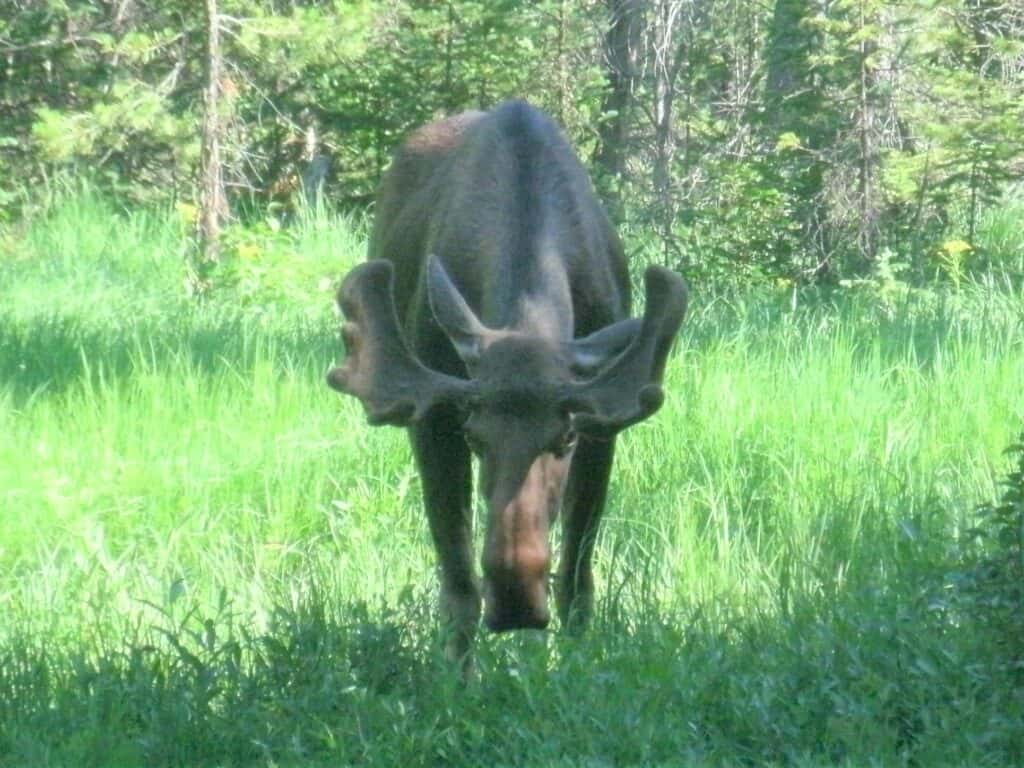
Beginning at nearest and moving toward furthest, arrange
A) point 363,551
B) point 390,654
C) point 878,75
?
point 390,654 < point 363,551 < point 878,75

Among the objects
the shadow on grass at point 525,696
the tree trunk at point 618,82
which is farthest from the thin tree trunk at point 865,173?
the shadow on grass at point 525,696

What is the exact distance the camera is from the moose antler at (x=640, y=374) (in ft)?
19.0

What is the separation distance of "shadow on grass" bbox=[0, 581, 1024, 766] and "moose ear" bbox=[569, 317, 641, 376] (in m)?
1.04

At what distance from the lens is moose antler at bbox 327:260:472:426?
19.8ft

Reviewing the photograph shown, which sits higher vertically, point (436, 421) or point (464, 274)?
point (464, 274)

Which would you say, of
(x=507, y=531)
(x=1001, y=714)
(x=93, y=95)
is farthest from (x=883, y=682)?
(x=93, y=95)

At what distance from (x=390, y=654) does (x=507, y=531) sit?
34.5 inches

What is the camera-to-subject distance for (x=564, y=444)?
581cm

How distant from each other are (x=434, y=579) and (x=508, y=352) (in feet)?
5.68

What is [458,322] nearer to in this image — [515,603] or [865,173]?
[515,603]

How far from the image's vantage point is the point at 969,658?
19.1 ft

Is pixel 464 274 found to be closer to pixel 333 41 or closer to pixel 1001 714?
pixel 1001 714

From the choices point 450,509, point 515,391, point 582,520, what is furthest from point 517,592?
point 582,520

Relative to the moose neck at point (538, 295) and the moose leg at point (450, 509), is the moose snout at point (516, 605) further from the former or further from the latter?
the moose leg at point (450, 509)
